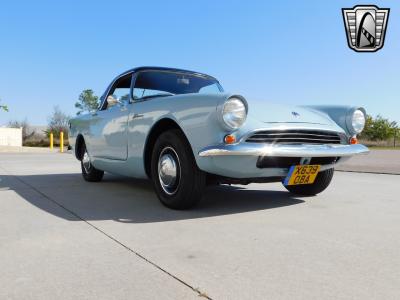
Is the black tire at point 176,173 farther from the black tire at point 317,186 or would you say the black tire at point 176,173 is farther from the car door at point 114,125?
the black tire at point 317,186

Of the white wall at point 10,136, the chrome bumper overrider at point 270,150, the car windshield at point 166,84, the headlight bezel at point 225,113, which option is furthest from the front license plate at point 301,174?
the white wall at point 10,136

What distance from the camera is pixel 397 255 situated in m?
2.08

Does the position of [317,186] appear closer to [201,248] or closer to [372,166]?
[201,248]

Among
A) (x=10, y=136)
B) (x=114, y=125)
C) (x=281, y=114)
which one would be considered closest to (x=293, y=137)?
(x=281, y=114)

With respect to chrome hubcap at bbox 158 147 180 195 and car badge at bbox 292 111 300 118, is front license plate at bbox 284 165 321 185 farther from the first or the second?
chrome hubcap at bbox 158 147 180 195

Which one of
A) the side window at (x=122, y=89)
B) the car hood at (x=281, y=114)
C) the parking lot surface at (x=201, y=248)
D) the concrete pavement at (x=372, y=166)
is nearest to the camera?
the parking lot surface at (x=201, y=248)

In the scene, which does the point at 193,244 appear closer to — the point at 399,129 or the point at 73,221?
the point at 73,221

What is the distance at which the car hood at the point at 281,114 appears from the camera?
3.10 m

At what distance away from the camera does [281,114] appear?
3230 millimetres

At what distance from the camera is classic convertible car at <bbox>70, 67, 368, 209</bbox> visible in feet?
9.53

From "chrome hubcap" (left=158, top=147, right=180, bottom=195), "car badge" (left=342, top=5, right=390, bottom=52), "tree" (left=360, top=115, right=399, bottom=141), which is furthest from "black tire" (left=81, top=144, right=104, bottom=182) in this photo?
"tree" (left=360, top=115, right=399, bottom=141)

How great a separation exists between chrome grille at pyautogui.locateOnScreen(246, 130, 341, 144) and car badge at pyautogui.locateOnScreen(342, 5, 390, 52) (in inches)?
222

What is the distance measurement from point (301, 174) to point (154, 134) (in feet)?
4.69

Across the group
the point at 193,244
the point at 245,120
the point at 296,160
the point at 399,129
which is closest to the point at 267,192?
the point at 296,160
